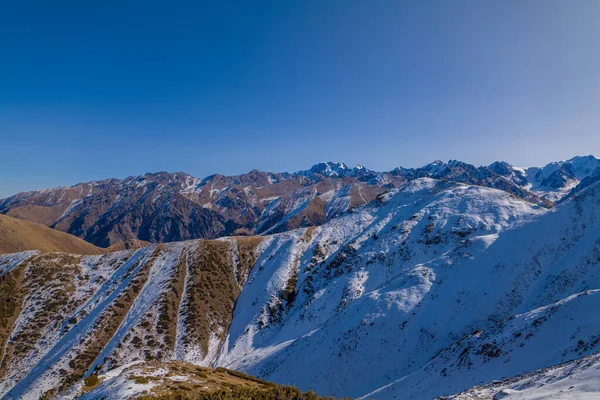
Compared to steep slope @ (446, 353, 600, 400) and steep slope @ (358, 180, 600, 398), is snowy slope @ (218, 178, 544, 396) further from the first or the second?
steep slope @ (446, 353, 600, 400)

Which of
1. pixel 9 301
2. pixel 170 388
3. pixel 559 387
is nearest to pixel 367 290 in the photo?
pixel 170 388

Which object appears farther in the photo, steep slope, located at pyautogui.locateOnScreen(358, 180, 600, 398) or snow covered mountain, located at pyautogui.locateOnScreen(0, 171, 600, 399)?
snow covered mountain, located at pyautogui.locateOnScreen(0, 171, 600, 399)

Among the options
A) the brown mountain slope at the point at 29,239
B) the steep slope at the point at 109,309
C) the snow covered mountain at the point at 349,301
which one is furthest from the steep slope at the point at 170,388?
the brown mountain slope at the point at 29,239

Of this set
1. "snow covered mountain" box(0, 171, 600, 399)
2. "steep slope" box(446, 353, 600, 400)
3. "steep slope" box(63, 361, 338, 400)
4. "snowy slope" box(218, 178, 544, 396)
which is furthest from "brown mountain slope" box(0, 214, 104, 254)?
"steep slope" box(446, 353, 600, 400)

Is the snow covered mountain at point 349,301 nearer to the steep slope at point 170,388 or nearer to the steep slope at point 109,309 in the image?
the steep slope at point 109,309

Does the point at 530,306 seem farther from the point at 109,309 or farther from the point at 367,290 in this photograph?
the point at 109,309

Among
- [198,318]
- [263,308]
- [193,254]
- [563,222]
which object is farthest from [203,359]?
[563,222]

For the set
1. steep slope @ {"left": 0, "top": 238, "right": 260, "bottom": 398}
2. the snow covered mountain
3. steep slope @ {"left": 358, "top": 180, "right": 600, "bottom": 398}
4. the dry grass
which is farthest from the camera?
the dry grass
